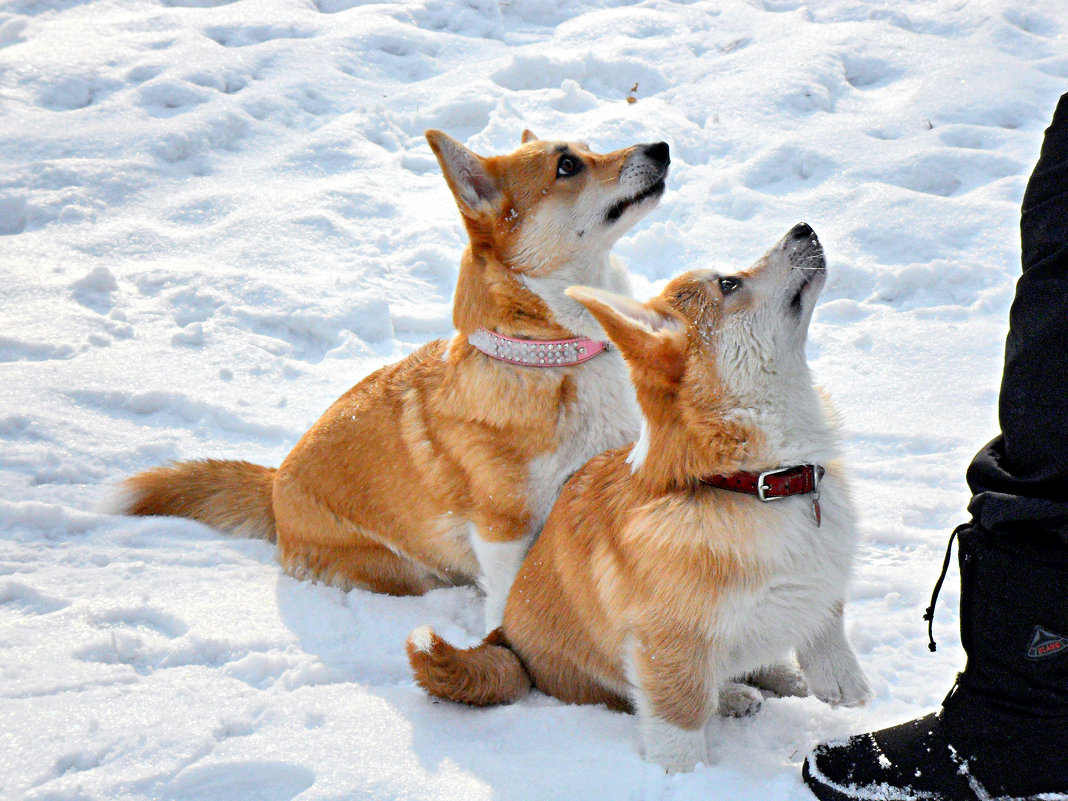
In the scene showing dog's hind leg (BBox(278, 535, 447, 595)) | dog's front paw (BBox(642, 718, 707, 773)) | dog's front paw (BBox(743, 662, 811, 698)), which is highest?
dog's front paw (BBox(642, 718, 707, 773))

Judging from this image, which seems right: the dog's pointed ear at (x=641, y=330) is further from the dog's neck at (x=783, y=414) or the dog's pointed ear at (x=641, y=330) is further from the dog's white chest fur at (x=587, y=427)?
the dog's white chest fur at (x=587, y=427)

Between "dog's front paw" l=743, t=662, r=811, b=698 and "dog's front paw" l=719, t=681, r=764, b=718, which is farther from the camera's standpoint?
"dog's front paw" l=743, t=662, r=811, b=698

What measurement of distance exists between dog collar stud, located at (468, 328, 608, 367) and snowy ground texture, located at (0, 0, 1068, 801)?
36.9 inches

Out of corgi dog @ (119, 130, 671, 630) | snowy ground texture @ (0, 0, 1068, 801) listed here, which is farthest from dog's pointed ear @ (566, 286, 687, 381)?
snowy ground texture @ (0, 0, 1068, 801)

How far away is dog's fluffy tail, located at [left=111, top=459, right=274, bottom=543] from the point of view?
11.2ft

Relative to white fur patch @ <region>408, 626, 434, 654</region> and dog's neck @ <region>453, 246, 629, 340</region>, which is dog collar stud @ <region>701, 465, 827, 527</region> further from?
dog's neck @ <region>453, 246, 629, 340</region>

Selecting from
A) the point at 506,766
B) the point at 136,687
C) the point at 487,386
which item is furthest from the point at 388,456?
the point at 506,766

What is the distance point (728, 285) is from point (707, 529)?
0.66 meters

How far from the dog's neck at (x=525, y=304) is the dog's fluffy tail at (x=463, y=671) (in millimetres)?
1112

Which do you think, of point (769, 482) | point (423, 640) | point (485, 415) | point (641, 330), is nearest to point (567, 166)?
point (485, 415)

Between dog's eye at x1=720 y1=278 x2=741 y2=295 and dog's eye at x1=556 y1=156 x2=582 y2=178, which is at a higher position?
dog's eye at x1=556 y1=156 x2=582 y2=178

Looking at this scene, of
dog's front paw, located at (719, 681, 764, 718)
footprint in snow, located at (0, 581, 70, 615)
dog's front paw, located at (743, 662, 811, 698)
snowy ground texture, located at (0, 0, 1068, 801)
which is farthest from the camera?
footprint in snow, located at (0, 581, 70, 615)

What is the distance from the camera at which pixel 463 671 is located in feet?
7.53

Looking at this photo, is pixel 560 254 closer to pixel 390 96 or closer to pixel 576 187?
pixel 576 187
